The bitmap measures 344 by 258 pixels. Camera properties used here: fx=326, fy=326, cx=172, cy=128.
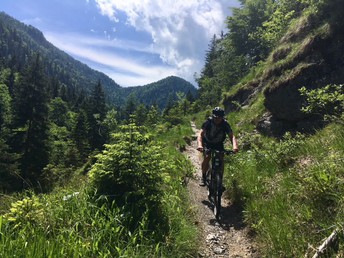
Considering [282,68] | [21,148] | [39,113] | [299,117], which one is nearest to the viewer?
[299,117]

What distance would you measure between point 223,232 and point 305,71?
302 inches

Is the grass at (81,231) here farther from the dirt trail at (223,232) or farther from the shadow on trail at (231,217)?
the shadow on trail at (231,217)

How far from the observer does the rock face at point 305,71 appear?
11.6 meters

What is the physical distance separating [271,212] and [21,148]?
3484 cm

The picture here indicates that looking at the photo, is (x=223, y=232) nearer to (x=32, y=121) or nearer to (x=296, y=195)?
(x=296, y=195)

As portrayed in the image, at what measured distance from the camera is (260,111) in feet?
51.2

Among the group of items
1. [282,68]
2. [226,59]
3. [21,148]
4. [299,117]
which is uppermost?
[226,59]

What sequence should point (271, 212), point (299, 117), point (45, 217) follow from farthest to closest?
point (299, 117)
point (271, 212)
point (45, 217)

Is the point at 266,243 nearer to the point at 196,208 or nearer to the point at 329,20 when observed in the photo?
the point at 196,208

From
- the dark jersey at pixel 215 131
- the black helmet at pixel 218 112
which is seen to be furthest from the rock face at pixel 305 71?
the black helmet at pixel 218 112

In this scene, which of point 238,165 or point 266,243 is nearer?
point 266,243

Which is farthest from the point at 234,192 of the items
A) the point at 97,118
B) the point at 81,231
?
the point at 97,118

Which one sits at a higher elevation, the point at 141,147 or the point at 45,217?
the point at 141,147

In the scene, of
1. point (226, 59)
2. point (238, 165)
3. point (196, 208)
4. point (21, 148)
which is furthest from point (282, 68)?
point (21, 148)
